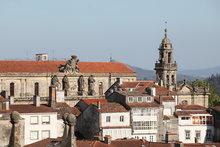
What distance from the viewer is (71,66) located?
334 ft

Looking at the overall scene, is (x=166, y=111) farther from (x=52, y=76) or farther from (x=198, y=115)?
(x=52, y=76)

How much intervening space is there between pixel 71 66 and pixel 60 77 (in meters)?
3.50

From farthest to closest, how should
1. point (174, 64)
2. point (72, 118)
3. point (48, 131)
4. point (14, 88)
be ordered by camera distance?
point (174, 64), point (14, 88), point (48, 131), point (72, 118)

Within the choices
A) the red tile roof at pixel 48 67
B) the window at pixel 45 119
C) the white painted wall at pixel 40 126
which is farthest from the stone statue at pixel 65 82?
the window at pixel 45 119

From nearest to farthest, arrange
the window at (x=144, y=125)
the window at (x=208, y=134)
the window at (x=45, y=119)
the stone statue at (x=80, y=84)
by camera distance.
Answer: the window at (x=45, y=119) < the window at (x=144, y=125) < the window at (x=208, y=134) < the stone statue at (x=80, y=84)

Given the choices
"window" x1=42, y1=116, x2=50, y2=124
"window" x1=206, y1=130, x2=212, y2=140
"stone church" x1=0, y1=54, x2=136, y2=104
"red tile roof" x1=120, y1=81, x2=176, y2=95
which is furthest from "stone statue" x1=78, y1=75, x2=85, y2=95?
"window" x1=206, y1=130, x2=212, y2=140

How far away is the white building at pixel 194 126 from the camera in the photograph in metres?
73.2

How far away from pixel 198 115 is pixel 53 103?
20.7 metres

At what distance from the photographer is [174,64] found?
10681 cm

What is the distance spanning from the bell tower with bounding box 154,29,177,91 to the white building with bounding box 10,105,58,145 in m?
40.9

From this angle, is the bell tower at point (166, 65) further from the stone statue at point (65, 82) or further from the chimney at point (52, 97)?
the chimney at point (52, 97)

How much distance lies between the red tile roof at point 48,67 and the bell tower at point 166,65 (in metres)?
6.52

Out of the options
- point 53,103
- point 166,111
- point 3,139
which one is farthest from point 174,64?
point 3,139

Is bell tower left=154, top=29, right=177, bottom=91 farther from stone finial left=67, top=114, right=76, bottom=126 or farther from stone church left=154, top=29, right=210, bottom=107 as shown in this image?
stone finial left=67, top=114, right=76, bottom=126
